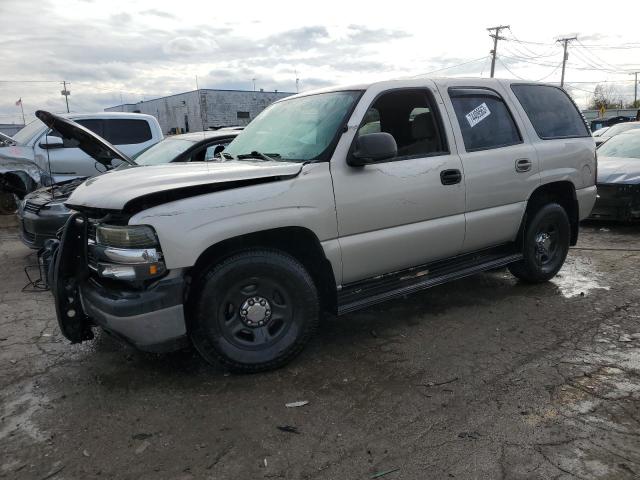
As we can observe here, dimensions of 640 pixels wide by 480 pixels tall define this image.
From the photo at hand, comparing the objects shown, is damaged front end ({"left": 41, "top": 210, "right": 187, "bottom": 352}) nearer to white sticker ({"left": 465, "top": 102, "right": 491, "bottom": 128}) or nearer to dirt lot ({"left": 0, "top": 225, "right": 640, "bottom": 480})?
dirt lot ({"left": 0, "top": 225, "right": 640, "bottom": 480})

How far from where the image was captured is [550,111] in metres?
5.15

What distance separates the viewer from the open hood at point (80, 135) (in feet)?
13.6

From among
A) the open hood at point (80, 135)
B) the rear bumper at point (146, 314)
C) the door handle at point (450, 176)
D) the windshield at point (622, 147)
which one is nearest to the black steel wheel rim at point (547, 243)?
the door handle at point (450, 176)

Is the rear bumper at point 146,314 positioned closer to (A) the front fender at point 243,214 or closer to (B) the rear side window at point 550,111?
(A) the front fender at point 243,214

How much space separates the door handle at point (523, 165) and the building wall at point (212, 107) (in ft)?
151

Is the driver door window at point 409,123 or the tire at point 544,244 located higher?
the driver door window at point 409,123

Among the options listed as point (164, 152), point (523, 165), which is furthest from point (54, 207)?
Result: point (523, 165)

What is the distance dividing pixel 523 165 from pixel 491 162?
45cm

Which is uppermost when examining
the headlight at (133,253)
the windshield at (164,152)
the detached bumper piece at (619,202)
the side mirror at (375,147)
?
the windshield at (164,152)

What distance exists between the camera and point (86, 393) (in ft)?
10.9

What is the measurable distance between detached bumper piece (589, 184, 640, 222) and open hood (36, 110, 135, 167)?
7.05m

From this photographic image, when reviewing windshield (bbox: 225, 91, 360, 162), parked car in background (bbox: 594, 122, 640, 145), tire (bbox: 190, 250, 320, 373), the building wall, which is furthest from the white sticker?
the building wall

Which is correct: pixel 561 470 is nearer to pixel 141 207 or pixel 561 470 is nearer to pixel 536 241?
pixel 141 207

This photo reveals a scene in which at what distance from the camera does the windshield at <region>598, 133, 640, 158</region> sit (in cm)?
890
